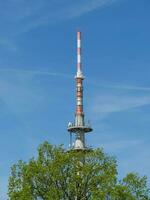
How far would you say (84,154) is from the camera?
232 ft

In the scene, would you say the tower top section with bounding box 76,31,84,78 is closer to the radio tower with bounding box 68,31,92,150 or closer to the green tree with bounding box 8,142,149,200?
the radio tower with bounding box 68,31,92,150

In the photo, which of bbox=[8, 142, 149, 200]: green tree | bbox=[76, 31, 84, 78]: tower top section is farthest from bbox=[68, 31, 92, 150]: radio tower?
bbox=[8, 142, 149, 200]: green tree

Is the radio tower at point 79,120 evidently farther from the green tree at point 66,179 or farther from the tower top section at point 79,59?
the green tree at point 66,179

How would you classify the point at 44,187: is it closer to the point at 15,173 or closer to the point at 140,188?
the point at 15,173

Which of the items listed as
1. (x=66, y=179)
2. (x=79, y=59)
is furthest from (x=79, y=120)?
(x=66, y=179)

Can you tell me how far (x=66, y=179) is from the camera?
6838cm

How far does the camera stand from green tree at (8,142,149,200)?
66.9 metres

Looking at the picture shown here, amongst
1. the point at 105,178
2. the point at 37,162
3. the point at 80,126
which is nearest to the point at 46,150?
the point at 37,162

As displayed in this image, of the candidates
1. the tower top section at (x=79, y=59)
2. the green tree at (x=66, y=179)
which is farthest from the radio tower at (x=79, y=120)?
the green tree at (x=66, y=179)

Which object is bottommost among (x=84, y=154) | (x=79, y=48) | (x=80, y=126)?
(x=84, y=154)

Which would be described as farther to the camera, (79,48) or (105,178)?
(79,48)

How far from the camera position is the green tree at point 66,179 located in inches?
2635

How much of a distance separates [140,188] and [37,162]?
1208 centimetres

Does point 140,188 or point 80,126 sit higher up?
point 80,126
